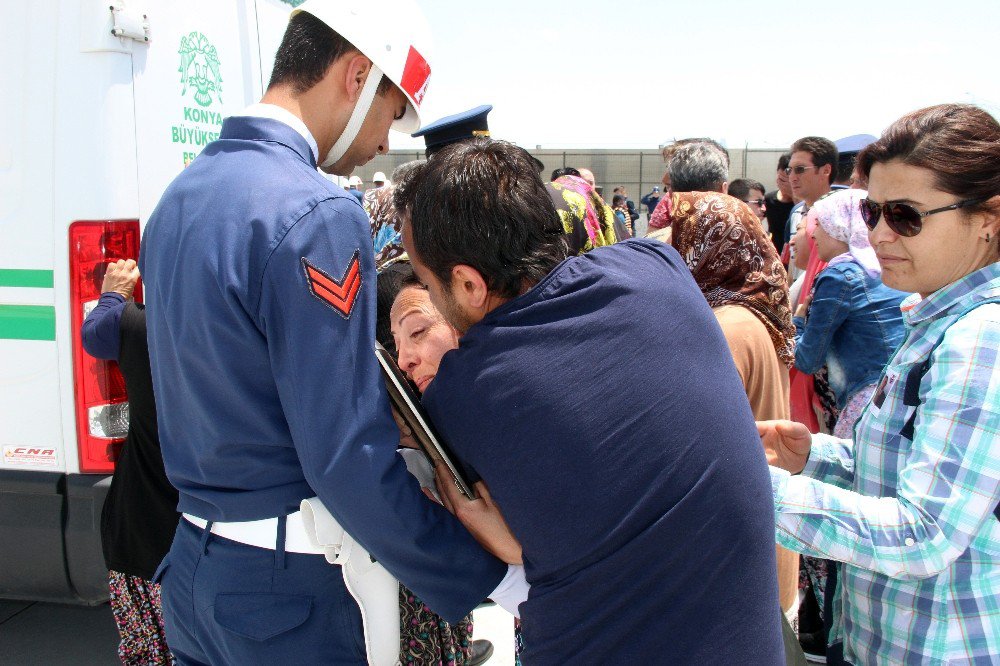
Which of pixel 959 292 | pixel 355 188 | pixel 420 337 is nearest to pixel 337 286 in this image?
pixel 420 337

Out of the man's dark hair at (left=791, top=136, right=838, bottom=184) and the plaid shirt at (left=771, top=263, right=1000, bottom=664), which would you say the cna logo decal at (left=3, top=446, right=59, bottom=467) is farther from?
the man's dark hair at (left=791, top=136, right=838, bottom=184)

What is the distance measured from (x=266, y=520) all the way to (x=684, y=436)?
790 millimetres

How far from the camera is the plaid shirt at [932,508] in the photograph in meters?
1.30

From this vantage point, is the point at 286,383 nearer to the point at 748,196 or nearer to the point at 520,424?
the point at 520,424

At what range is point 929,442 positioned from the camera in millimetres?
1334

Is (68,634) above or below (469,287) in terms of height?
below

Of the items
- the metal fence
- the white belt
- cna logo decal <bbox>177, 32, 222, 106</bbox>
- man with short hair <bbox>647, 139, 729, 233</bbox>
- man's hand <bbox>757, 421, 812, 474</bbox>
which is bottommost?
the white belt

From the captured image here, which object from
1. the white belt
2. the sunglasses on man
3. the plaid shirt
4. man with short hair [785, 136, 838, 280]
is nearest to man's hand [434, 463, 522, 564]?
the white belt

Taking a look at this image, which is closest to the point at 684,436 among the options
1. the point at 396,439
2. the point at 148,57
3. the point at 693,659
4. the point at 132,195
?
the point at 693,659

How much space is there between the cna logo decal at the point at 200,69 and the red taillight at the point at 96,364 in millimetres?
559

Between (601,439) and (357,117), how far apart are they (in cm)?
90

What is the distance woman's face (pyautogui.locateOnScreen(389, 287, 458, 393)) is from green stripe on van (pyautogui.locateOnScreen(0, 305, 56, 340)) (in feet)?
4.35

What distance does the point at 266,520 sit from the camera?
1.39 meters

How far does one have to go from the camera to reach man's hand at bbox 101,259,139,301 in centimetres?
247
